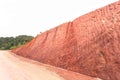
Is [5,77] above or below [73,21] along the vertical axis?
below

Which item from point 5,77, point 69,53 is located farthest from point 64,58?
point 5,77

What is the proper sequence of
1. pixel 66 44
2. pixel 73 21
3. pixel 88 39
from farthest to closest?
1. pixel 73 21
2. pixel 66 44
3. pixel 88 39

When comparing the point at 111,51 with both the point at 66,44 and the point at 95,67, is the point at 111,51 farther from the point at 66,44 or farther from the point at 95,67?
the point at 66,44

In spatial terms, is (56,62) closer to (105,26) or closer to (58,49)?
(58,49)

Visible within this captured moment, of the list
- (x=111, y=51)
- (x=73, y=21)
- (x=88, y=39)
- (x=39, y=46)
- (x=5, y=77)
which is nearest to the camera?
(x=5, y=77)

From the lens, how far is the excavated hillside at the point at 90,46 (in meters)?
21.3

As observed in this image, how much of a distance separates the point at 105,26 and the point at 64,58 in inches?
194

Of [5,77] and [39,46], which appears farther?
[39,46]

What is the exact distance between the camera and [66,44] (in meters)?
28.9

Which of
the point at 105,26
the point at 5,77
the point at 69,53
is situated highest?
the point at 105,26

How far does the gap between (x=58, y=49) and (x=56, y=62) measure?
7.24 ft

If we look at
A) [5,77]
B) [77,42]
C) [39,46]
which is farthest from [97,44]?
[39,46]

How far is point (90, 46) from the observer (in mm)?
23922

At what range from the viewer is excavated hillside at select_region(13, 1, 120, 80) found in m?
21.3
